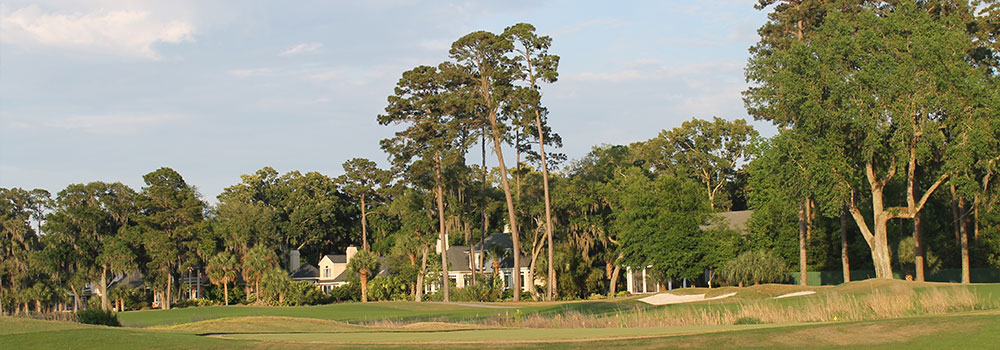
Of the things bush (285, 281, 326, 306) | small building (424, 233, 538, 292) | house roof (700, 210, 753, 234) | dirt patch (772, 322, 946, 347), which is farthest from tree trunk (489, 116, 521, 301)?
dirt patch (772, 322, 946, 347)

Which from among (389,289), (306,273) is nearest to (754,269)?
(389,289)

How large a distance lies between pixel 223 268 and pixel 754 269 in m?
38.2

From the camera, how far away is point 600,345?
1391cm

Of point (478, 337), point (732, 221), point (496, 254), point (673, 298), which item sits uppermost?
point (732, 221)

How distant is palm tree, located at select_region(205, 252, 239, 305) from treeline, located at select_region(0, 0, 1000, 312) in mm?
290

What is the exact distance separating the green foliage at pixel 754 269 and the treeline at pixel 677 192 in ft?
0.40

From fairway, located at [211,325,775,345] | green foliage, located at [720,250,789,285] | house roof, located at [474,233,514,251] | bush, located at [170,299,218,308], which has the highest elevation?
house roof, located at [474,233,514,251]

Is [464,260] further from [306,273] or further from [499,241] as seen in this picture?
[306,273]

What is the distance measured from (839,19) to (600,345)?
31.5 m

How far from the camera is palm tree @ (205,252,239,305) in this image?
65000mm

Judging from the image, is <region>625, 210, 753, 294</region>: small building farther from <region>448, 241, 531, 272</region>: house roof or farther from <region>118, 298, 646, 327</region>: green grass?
<region>118, 298, 646, 327</region>: green grass

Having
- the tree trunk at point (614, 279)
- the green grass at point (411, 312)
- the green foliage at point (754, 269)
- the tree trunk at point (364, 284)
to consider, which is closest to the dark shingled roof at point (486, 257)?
the tree trunk at point (364, 284)

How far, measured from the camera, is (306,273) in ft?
263

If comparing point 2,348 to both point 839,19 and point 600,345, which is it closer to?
point 600,345
